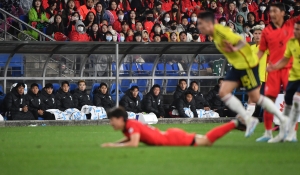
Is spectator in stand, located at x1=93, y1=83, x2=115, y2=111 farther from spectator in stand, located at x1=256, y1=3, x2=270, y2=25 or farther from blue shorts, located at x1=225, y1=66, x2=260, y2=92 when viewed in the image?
spectator in stand, located at x1=256, y1=3, x2=270, y2=25

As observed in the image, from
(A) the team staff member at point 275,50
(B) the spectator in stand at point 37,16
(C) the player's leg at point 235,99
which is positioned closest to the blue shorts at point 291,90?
(A) the team staff member at point 275,50

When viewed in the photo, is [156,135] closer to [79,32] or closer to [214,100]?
[214,100]

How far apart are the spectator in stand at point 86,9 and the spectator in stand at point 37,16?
1432 millimetres

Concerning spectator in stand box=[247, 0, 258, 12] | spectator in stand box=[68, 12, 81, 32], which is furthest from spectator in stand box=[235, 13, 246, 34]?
spectator in stand box=[68, 12, 81, 32]

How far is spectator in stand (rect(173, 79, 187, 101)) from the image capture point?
24875 mm

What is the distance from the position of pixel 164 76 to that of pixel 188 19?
6838 millimetres

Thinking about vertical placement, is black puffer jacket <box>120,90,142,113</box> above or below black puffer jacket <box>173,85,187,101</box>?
below

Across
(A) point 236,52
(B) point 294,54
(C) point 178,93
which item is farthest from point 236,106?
(C) point 178,93

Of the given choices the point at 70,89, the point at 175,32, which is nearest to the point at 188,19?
the point at 175,32

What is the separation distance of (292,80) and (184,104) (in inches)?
406

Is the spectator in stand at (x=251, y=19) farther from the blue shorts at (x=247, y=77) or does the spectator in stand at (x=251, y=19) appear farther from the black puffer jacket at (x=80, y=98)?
the blue shorts at (x=247, y=77)

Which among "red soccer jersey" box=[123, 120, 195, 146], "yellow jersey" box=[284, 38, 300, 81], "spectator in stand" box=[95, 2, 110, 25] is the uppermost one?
"spectator in stand" box=[95, 2, 110, 25]

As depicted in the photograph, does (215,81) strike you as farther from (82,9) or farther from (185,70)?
(82,9)

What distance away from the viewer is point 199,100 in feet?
82.7
